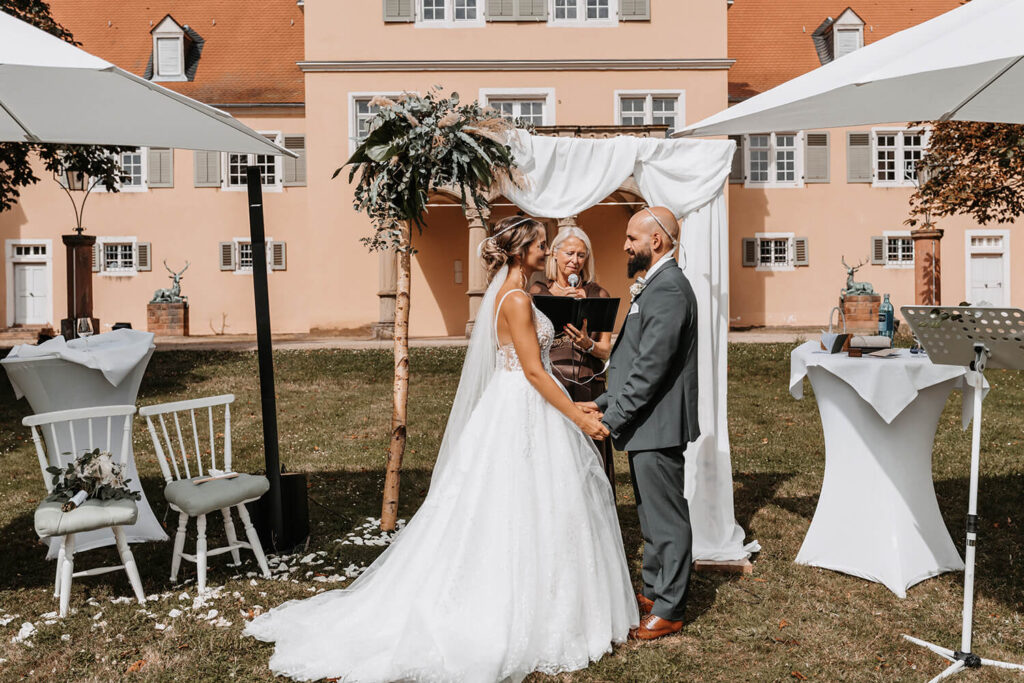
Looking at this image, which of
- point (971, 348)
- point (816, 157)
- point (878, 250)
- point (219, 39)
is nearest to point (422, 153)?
point (971, 348)

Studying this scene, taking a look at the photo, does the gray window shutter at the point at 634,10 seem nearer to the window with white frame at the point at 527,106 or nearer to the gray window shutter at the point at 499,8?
the gray window shutter at the point at 499,8

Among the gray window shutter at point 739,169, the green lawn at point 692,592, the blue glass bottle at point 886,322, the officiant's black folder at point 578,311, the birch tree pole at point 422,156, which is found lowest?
the green lawn at point 692,592

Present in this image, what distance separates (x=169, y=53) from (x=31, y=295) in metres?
7.44

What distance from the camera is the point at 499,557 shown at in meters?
3.75

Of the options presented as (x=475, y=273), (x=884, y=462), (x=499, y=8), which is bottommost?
(x=884, y=462)

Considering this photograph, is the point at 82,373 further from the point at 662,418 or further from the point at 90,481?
the point at 662,418

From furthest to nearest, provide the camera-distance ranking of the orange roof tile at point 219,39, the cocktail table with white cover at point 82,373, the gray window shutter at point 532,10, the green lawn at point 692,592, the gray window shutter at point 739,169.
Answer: the orange roof tile at point 219,39, the gray window shutter at point 739,169, the gray window shutter at point 532,10, the cocktail table with white cover at point 82,373, the green lawn at point 692,592

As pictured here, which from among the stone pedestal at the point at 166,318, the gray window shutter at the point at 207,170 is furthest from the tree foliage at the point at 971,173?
the stone pedestal at the point at 166,318

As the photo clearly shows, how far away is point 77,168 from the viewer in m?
11.8

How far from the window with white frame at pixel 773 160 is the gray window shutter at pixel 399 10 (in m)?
9.00

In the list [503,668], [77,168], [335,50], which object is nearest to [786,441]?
[503,668]

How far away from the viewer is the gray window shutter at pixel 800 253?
2220 centimetres

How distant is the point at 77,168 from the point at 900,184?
19212 mm

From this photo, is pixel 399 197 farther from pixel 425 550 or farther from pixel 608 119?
pixel 608 119
